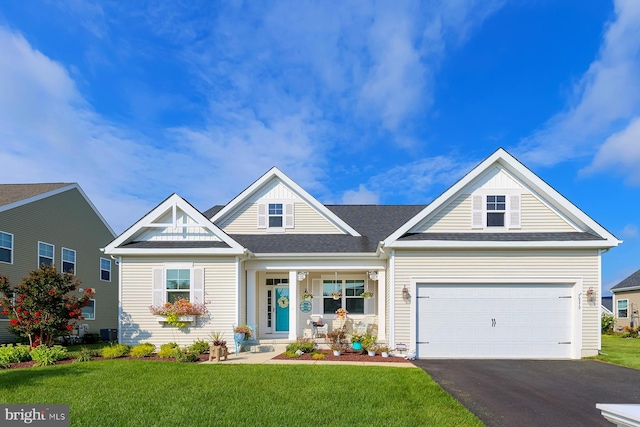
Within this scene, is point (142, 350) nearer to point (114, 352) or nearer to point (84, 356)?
point (114, 352)

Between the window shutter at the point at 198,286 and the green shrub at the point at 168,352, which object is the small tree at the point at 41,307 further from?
the window shutter at the point at 198,286

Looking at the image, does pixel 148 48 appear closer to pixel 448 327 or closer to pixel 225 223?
pixel 225 223

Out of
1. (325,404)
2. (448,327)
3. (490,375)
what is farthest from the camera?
(448,327)

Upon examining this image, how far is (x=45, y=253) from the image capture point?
733 inches

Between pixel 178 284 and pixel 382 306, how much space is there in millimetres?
6881

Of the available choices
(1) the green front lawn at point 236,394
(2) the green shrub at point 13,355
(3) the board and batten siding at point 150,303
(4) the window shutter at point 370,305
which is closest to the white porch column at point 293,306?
(3) the board and batten siding at point 150,303

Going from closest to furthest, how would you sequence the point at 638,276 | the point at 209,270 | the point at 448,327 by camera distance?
the point at 448,327, the point at 209,270, the point at 638,276

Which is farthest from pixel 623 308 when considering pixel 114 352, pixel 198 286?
pixel 114 352

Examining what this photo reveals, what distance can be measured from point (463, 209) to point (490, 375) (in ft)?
17.3

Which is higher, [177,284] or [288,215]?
[288,215]

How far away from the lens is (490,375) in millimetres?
9805

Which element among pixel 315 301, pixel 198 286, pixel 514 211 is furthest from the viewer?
pixel 315 301

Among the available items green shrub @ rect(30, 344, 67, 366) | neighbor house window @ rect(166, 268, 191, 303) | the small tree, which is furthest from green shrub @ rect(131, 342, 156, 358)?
the small tree

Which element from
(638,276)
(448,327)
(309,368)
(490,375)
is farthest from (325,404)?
(638,276)
